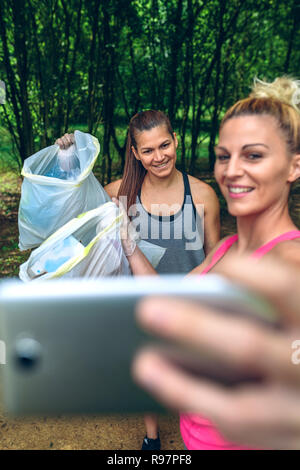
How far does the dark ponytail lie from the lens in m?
2.05

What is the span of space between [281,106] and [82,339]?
839mm

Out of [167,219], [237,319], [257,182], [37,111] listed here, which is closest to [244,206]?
[257,182]

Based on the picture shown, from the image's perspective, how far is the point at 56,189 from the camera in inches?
69.7

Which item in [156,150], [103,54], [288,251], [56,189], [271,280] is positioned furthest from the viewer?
[103,54]

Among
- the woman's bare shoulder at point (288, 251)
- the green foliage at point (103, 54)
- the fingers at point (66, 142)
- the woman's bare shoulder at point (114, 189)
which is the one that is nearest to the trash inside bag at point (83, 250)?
the fingers at point (66, 142)

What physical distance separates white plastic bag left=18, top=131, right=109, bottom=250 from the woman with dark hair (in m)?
0.10

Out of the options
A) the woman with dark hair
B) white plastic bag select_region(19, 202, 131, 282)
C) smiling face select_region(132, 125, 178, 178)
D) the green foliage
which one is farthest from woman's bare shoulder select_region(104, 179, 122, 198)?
the green foliage

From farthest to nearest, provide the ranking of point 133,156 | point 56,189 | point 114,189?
1. point 114,189
2. point 133,156
3. point 56,189

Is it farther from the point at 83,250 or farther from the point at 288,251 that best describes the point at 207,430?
the point at 83,250

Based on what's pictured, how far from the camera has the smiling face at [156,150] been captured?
2021 mm

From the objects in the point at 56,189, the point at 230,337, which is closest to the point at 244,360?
the point at 230,337

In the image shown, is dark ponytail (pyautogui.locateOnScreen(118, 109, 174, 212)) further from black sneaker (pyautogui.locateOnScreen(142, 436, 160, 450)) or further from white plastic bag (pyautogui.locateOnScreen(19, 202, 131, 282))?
black sneaker (pyautogui.locateOnScreen(142, 436, 160, 450))

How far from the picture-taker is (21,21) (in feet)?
14.7

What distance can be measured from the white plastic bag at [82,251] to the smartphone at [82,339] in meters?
1.00
